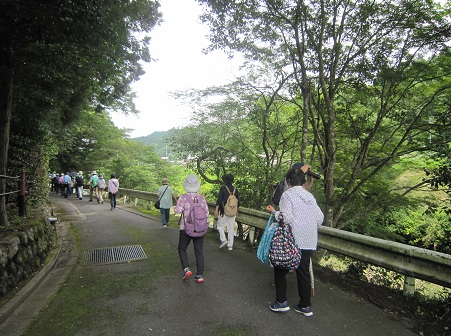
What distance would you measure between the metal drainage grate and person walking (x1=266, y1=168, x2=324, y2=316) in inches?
132

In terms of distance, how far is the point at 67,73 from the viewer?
7328 millimetres

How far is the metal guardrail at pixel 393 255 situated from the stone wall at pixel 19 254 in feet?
15.4

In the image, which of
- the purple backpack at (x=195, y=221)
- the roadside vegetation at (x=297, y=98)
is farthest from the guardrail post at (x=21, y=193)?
the purple backpack at (x=195, y=221)

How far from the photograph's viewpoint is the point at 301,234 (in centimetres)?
344

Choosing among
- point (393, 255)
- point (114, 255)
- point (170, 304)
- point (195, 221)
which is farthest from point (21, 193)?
point (393, 255)

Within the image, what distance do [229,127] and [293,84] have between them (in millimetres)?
2480

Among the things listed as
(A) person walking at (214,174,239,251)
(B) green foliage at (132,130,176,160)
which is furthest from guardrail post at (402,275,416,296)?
(B) green foliage at (132,130,176,160)

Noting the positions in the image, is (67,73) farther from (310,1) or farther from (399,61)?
(399,61)

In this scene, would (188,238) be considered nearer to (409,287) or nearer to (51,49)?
(409,287)

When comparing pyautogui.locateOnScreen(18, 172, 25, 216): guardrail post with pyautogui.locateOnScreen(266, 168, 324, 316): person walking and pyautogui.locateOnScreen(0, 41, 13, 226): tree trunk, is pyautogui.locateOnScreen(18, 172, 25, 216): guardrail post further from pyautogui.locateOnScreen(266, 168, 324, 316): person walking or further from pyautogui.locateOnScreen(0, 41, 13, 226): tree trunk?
pyautogui.locateOnScreen(266, 168, 324, 316): person walking

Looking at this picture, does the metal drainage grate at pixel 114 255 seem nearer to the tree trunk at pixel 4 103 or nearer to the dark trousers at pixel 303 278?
the tree trunk at pixel 4 103

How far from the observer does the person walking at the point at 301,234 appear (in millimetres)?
3432

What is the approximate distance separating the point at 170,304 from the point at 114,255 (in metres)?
2.86

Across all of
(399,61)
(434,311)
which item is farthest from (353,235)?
(399,61)
